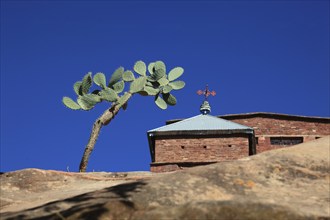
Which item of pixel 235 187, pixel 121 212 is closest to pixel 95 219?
pixel 121 212

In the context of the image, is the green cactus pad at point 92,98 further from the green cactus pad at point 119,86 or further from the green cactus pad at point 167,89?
the green cactus pad at point 167,89

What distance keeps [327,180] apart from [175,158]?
16729 mm

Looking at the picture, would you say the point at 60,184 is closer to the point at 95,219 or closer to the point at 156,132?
the point at 95,219

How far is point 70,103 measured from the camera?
418 inches

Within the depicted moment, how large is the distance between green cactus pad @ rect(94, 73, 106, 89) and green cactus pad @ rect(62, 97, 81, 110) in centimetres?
61

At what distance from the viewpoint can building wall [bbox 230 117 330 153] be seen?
1087 inches

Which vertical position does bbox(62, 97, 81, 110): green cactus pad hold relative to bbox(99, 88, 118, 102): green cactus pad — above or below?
Answer: below

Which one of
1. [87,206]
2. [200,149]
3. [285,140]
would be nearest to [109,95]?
[87,206]

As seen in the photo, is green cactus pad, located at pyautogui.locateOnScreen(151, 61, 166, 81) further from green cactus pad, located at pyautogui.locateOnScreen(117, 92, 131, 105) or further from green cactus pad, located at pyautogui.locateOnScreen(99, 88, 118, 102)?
green cactus pad, located at pyautogui.locateOnScreen(99, 88, 118, 102)

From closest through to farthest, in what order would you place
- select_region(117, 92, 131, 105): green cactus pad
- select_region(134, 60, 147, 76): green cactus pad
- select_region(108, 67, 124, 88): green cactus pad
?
1. select_region(117, 92, 131, 105): green cactus pad
2. select_region(108, 67, 124, 88): green cactus pad
3. select_region(134, 60, 147, 76): green cactus pad

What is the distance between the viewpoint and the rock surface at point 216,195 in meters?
4.36

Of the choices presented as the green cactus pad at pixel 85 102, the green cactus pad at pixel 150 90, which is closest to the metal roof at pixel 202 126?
the green cactus pad at pixel 150 90

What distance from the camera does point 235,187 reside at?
16.0 feet

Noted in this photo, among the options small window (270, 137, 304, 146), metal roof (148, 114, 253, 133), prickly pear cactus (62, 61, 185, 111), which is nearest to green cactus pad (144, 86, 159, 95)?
prickly pear cactus (62, 61, 185, 111)
